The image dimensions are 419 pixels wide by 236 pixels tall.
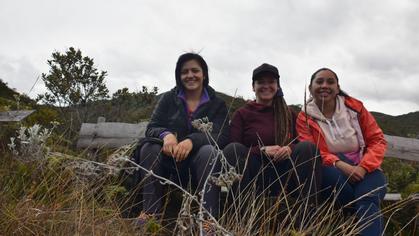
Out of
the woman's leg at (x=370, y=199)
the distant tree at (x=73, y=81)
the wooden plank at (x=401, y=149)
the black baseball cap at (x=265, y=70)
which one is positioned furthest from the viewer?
the distant tree at (x=73, y=81)

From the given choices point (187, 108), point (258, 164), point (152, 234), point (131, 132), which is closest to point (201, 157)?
point (258, 164)

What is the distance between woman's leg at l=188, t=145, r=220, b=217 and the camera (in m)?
3.16

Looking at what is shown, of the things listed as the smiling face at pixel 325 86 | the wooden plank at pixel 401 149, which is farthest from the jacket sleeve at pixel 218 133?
the wooden plank at pixel 401 149

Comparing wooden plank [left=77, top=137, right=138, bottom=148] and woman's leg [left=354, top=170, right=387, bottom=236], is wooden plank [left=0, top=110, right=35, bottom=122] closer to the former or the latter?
wooden plank [left=77, top=137, right=138, bottom=148]

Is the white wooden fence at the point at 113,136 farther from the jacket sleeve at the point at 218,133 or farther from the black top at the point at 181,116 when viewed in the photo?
the jacket sleeve at the point at 218,133

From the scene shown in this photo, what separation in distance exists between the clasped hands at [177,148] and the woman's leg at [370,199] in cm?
130

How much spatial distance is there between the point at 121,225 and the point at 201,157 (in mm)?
1100

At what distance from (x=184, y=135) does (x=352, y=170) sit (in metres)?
1.40

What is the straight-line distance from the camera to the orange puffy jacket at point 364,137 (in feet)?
11.5

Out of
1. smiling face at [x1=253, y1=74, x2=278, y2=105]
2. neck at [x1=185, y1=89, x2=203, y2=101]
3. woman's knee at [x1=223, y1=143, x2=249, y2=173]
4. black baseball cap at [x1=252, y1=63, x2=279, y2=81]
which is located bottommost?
woman's knee at [x1=223, y1=143, x2=249, y2=173]

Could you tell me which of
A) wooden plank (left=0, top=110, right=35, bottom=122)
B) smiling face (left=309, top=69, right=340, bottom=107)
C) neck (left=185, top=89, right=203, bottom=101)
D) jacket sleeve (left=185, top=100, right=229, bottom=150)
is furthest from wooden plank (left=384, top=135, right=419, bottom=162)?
wooden plank (left=0, top=110, right=35, bottom=122)

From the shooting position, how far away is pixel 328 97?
3.80m

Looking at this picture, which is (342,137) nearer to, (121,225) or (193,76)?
(193,76)

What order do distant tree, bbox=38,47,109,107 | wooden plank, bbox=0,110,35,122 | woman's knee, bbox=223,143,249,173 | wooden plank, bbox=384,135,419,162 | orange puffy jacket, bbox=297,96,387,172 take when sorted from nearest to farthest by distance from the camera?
1. woman's knee, bbox=223,143,249,173
2. orange puffy jacket, bbox=297,96,387,172
3. wooden plank, bbox=0,110,35,122
4. wooden plank, bbox=384,135,419,162
5. distant tree, bbox=38,47,109,107
